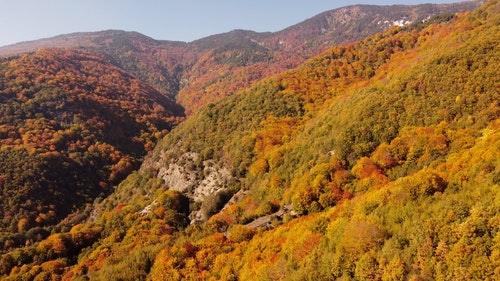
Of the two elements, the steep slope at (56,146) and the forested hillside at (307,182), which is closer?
the forested hillside at (307,182)

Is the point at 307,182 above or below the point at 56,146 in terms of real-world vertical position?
below

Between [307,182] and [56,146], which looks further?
[56,146]

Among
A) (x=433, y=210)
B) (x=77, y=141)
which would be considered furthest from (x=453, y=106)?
(x=77, y=141)

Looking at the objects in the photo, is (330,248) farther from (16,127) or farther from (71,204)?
(16,127)

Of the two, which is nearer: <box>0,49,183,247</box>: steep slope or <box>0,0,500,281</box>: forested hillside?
<box>0,0,500,281</box>: forested hillside
